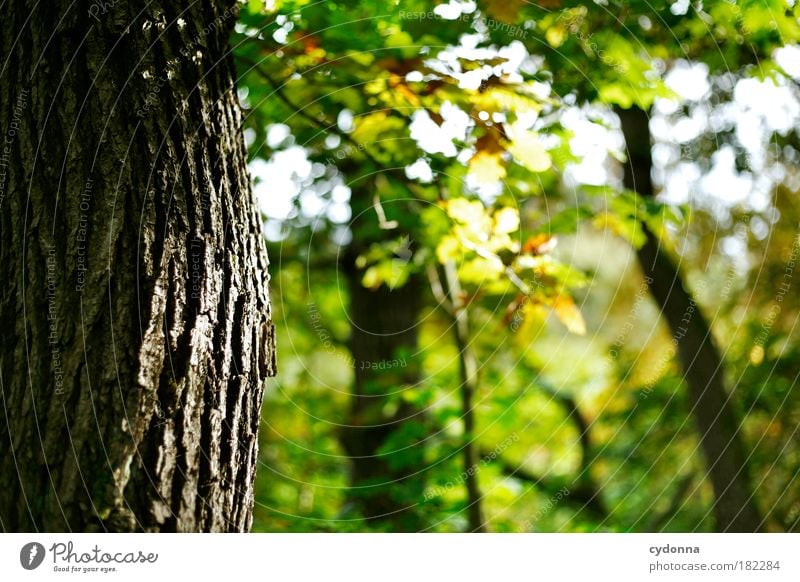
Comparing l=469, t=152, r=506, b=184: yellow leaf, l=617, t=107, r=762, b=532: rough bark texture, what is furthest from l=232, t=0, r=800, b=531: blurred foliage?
l=617, t=107, r=762, b=532: rough bark texture

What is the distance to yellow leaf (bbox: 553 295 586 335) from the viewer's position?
97.7 inches

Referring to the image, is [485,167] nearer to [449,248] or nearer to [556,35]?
[449,248]

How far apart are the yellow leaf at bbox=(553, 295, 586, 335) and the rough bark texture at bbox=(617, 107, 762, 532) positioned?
5.37ft

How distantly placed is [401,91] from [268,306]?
3.59ft

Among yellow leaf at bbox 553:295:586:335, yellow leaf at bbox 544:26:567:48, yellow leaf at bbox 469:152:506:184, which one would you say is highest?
yellow leaf at bbox 544:26:567:48

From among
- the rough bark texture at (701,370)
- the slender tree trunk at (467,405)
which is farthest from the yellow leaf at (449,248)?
the rough bark texture at (701,370)

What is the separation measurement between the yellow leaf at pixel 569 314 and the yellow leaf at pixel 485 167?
0.56m

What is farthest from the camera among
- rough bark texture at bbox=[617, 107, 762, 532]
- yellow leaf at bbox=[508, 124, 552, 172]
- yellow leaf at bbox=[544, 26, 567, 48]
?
rough bark texture at bbox=[617, 107, 762, 532]

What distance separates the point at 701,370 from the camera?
4.03 metres

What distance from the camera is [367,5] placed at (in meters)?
2.37

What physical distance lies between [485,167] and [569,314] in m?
0.65
